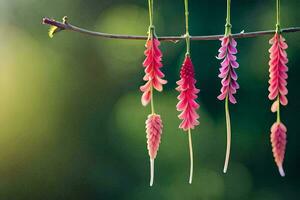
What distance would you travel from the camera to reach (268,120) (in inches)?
104

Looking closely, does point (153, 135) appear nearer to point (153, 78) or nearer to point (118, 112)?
point (153, 78)

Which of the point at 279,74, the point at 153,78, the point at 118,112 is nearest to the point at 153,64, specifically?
the point at 153,78

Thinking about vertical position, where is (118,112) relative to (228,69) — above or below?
above

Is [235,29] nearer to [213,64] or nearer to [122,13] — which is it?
[213,64]

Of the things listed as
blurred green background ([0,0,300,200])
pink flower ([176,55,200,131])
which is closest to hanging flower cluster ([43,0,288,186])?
pink flower ([176,55,200,131])

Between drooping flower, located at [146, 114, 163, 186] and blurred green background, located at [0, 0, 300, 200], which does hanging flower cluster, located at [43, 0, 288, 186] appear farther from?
blurred green background, located at [0, 0, 300, 200]

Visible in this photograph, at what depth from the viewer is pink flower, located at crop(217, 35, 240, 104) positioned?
674mm

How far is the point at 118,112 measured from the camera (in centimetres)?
274

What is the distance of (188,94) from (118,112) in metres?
2.08

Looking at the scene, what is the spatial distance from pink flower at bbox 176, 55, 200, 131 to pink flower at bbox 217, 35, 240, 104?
3 centimetres

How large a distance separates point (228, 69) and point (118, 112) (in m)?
2.08

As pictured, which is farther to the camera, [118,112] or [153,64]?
[118,112]

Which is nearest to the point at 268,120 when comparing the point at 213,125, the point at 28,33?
the point at 213,125

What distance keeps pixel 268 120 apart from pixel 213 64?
1.38 feet
